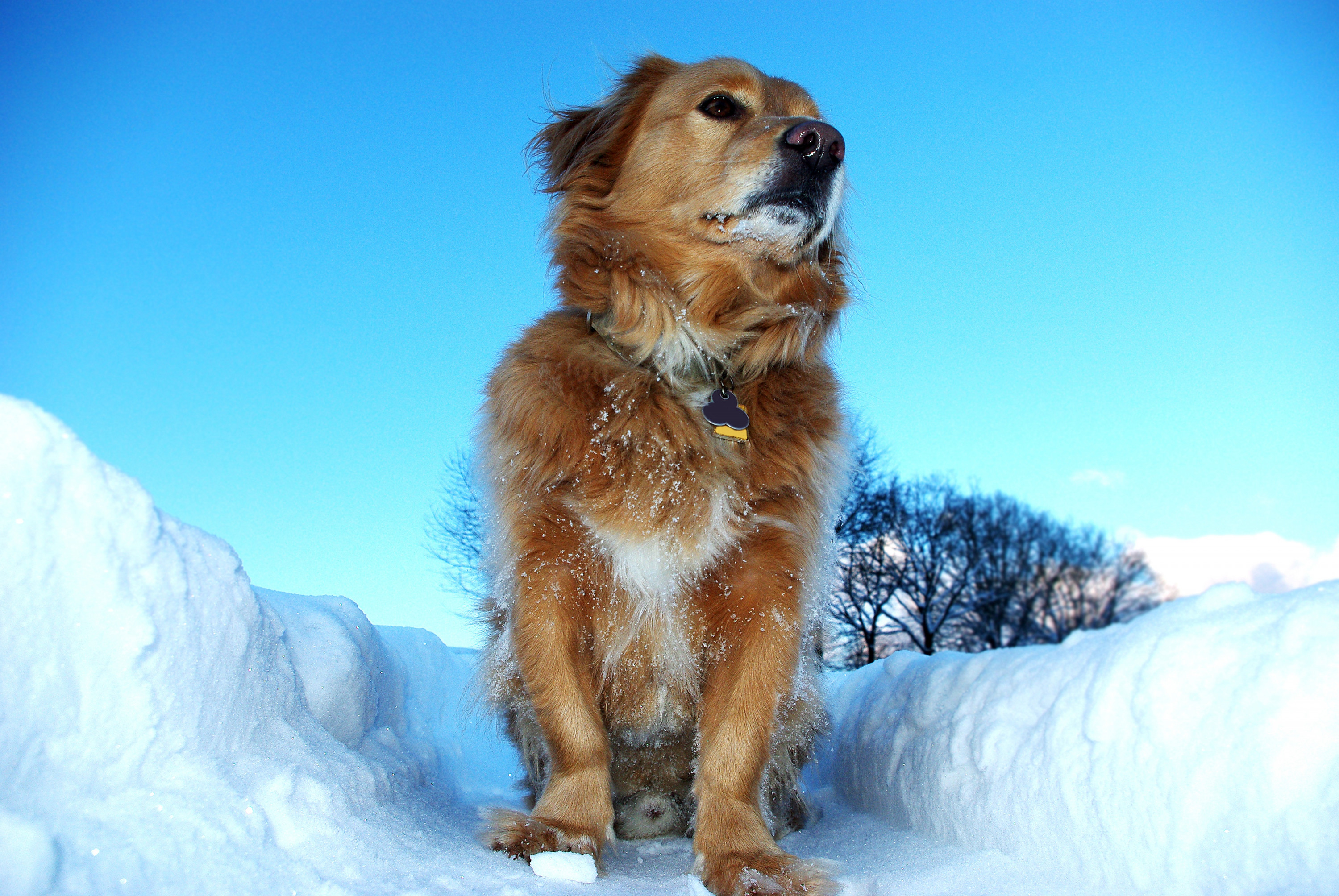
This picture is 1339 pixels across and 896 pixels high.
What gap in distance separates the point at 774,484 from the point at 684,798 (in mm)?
1346

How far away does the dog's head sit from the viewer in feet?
9.48

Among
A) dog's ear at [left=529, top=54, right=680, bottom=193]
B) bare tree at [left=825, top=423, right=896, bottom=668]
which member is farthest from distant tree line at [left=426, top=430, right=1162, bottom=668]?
dog's ear at [left=529, top=54, right=680, bottom=193]

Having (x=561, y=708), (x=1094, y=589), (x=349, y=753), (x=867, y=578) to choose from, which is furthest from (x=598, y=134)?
(x=1094, y=589)

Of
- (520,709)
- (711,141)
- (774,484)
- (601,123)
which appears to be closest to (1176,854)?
(774,484)

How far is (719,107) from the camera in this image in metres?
3.20

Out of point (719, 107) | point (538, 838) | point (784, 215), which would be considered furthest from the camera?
point (719, 107)

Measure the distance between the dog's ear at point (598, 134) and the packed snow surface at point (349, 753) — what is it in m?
2.07

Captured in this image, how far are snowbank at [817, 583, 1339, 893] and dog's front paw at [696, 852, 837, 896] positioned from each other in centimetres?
47

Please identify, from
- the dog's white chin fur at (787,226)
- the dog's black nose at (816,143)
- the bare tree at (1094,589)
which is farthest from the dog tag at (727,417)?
the bare tree at (1094,589)

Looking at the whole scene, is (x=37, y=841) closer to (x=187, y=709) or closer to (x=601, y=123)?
(x=187, y=709)

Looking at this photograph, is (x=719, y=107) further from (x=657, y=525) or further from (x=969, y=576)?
(x=969, y=576)

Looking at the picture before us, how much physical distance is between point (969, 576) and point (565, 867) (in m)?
27.1

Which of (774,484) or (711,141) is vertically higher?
(711,141)

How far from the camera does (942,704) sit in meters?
2.82
